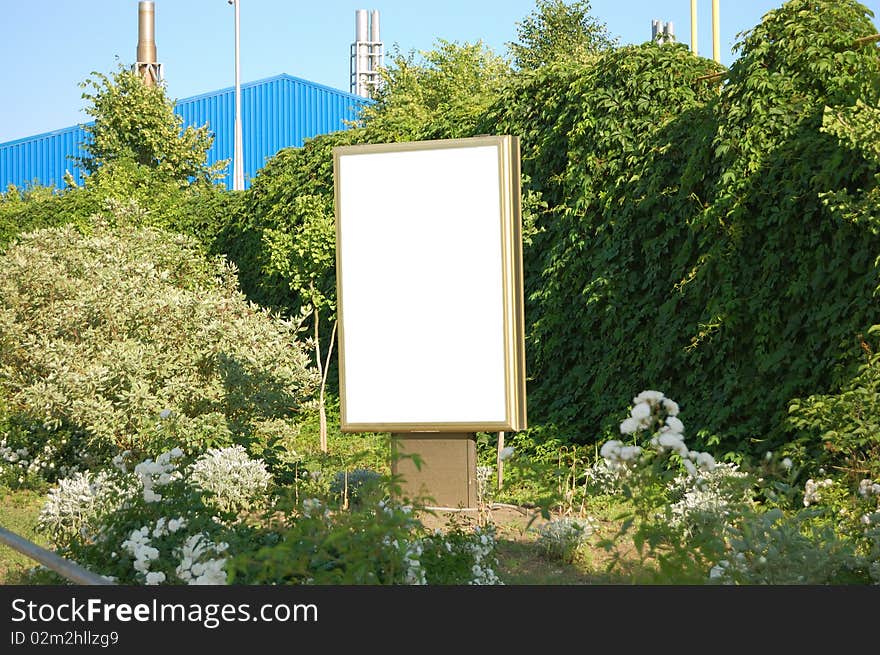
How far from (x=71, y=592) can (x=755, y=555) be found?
2401mm

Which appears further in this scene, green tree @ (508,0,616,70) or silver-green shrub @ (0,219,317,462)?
green tree @ (508,0,616,70)

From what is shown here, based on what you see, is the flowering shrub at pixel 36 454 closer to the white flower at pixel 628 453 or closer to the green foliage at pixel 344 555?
the green foliage at pixel 344 555

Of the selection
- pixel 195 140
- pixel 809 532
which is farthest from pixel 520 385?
pixel 195 140

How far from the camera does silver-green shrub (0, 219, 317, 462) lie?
6852mm

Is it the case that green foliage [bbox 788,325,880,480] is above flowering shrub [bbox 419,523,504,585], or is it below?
above

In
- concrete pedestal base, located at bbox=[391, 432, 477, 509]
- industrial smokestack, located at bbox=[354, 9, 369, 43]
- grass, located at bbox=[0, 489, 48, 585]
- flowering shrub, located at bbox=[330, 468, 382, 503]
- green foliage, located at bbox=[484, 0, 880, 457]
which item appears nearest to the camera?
grass, located at bbox=[0, 489, 48, 585]

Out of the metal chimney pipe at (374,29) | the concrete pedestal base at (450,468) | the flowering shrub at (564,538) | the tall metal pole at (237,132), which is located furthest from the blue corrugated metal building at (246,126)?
the flowering shrub at (564,538)

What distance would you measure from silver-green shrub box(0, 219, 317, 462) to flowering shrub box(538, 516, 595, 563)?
2.42 metres

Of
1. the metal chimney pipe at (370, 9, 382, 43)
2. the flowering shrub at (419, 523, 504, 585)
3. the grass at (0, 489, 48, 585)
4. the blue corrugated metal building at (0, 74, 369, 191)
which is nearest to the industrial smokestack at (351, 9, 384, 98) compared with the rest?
the metal chimney pipe at (370, 9, 382, 43)

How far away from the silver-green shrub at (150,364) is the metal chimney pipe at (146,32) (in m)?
19.0

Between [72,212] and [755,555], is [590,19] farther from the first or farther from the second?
[755,555]

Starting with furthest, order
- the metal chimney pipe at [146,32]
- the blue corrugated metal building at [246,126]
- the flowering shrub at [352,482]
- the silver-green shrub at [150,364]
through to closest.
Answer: the blue corrugated metal building at [246,126] → the metal chimney pipe at [146,32] → the silver-green shrub at [150,364] → the flowering shrub at [352,482]

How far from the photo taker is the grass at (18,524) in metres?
4.88

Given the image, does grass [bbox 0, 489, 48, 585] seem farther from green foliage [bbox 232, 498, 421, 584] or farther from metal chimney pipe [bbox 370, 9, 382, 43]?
metal chimney pipe [bbox 370, 9, 382, 43]
